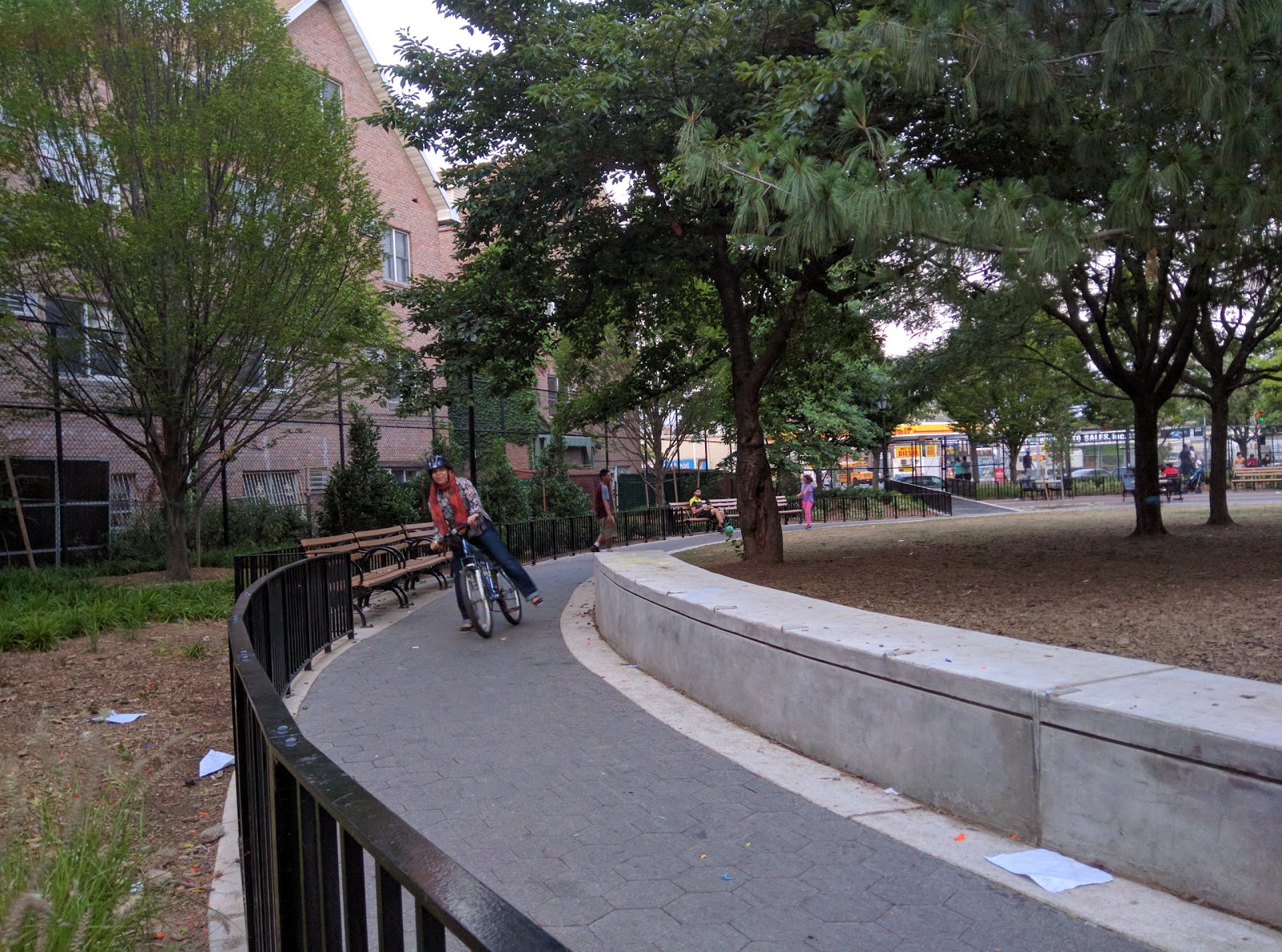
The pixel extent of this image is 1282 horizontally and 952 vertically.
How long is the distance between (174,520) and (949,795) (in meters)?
12.8

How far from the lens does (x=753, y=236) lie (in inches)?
298

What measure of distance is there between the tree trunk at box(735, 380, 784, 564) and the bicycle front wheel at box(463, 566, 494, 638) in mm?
4141

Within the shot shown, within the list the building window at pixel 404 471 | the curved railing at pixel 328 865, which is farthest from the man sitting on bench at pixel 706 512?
the curved railing at pixel 328 865

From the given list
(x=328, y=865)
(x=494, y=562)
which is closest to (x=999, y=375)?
(x=494, y=562)

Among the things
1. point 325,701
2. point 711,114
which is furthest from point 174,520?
point 711,114

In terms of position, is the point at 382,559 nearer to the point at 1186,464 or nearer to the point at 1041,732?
the point at 1041,732

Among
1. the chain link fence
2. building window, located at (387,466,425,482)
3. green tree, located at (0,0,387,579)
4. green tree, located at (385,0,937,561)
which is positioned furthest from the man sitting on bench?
green tree, located at (0,0,387,579)

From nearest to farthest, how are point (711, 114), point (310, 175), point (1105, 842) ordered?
point (1105, 842) → point (711, 114) → point (310, 175)

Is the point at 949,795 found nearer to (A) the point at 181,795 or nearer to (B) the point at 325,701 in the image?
(A) the point at 181,795

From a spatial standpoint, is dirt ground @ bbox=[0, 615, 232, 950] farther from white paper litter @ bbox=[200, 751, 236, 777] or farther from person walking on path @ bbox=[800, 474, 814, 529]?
person walking on path @ bbox=[800, 474, 814, 529]

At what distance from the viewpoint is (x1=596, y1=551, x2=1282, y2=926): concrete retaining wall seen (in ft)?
11.0

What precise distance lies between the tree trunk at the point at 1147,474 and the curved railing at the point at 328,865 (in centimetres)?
1441

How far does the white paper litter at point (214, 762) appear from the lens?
545 cm

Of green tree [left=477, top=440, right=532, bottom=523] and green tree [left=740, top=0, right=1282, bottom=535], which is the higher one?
green tree [left=740, top=0, right=1282, bottom=535]
